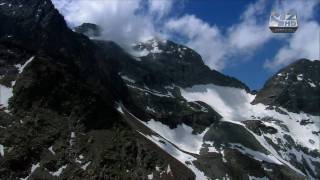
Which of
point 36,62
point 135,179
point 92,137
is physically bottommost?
point 135,179

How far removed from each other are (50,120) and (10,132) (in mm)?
14917

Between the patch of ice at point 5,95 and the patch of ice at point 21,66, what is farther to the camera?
the patch of ice at point 21,66

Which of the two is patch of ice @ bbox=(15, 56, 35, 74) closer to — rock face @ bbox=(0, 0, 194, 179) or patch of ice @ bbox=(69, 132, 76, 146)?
rock face @ bbox=(0, 0, 194, 179)

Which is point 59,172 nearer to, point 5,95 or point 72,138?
point 72,138

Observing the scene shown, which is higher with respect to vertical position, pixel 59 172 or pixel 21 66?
pixel 21 66

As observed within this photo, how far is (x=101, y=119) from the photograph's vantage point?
172 m

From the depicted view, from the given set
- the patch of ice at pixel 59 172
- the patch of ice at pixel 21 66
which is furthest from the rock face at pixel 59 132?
the patch of ice at pixel 21 66

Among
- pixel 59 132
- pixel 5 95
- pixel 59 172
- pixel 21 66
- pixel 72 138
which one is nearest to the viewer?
pixel 59 172

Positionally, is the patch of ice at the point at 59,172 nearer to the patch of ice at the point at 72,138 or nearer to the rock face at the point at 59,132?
the rock face at the point at 59,132

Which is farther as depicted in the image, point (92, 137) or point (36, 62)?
point (36, 62)

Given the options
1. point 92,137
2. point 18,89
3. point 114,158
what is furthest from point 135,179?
point 18,89

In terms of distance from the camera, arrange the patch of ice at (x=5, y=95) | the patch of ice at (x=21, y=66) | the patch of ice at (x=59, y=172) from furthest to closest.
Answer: the patch of ice at (x=21, y=66), the patch of ice at (x=5, y=95), the patch of ice at (x=59, y=172)

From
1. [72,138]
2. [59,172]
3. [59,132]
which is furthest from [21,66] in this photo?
[59,172]

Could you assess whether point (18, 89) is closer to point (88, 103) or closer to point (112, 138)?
point (88, 103)
